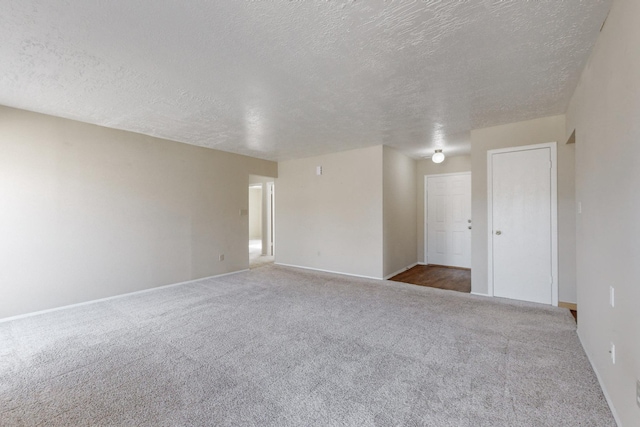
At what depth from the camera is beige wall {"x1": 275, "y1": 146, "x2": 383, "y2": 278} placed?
5.34 meters

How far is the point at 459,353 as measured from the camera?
2.48 m

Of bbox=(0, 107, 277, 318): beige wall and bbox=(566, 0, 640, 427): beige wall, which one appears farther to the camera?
bbox=(0, 107, 277, 318): beige wall

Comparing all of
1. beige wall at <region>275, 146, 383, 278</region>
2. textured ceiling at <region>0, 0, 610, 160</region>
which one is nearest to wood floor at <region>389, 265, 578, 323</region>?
beige wall at <region>275, 146, 383, 278</region>

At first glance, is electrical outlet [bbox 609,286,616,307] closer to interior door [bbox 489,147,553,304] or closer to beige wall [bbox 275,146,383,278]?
interior door [bbox 489,147,553,304]

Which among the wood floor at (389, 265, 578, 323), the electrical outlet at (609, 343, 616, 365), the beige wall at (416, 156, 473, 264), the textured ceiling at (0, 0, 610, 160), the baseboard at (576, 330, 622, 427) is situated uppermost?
the textured ceiling at (0, 0, 610, 160)

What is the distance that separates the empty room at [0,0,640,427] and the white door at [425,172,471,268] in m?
0.77

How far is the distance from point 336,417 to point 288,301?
2.35 metres

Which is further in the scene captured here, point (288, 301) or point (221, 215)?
point (221, 215)

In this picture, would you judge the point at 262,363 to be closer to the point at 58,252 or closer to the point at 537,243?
the point at 58,252

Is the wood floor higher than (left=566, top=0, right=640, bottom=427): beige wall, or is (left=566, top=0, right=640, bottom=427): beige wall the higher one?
(left=566, top=0, right=640, bottom=427): beige wall

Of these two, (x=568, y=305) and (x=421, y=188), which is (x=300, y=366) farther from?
(x=421, y=188)

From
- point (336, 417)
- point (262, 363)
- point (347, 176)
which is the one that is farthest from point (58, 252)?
point (347, 176)

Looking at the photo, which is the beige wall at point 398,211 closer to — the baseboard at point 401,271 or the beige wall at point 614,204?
the baseboard at point 401,271

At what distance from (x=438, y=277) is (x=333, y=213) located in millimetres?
2421
